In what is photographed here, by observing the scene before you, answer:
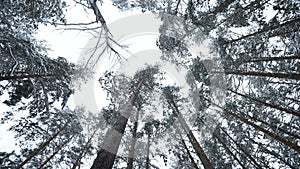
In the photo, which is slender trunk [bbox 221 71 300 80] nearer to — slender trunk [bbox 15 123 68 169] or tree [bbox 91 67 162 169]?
tree [bbox 91 67 162 169]

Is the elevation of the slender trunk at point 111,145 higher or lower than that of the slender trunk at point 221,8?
lower

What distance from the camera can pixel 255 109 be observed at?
901 centimetres

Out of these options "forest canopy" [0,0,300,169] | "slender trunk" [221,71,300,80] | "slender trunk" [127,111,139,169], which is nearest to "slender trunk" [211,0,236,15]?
"forest canopy" [0,0,300,169]

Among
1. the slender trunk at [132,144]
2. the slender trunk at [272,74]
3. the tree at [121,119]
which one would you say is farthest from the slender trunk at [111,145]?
the slender trunk at [272,74]

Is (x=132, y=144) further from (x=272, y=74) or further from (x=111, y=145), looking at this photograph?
(x=272, y=74)

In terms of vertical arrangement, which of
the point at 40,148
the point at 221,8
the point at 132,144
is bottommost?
the point at 40,148

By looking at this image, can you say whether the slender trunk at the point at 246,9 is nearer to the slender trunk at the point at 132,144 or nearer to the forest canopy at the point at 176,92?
the forest canopy at the point at 176,92

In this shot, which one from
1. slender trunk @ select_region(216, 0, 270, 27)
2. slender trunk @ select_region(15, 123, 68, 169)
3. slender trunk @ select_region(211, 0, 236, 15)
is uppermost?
slender trunk @ select_region(211, 0, 236, 15)

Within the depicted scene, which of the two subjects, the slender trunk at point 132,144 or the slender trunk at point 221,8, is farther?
the slender trunk at point 132,144

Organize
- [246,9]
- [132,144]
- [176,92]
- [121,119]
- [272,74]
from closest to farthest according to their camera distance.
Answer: [272,74] → [246,9] → [121,119] → [132,144] → [176,92]

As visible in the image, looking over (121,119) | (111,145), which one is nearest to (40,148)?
(111,145)

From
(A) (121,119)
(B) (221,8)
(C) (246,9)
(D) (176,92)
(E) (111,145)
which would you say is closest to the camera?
(C) (246,9)

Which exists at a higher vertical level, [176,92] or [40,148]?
[176,92]

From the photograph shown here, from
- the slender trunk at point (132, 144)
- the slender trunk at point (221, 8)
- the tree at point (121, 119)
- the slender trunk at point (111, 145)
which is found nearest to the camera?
the slender trunk at point (111, 145)
